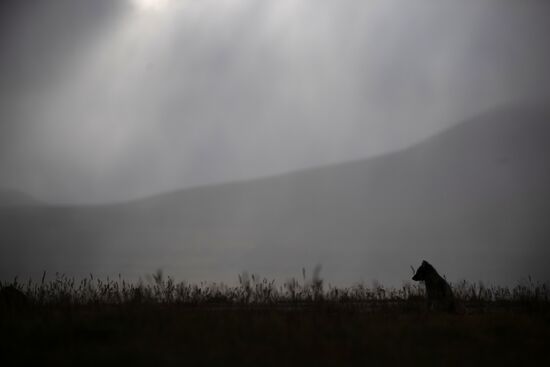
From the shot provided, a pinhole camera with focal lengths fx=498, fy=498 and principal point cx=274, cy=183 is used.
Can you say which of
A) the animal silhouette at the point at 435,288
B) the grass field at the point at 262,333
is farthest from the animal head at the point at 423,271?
the grass field at the point at 262,333

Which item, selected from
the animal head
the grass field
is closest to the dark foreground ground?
the grass field

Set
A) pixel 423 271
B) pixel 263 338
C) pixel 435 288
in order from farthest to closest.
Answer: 1. pixel 423 271
2. pixel 435 288
3. pixel 263 338

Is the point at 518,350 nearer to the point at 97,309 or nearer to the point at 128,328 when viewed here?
the point at 128,328

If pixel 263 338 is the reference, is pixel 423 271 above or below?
above

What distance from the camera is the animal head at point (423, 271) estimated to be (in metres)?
15.6

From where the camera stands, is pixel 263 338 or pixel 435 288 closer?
pixel 263 338

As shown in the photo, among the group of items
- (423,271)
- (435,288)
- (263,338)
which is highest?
(423,271)

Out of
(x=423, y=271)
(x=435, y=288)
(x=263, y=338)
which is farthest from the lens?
(x=423, y=271)

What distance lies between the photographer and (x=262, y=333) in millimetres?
9359

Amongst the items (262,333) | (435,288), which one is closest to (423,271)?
(435,288)

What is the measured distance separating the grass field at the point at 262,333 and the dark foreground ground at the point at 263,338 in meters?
0.02

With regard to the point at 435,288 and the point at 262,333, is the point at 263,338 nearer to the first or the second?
the point at 262,333

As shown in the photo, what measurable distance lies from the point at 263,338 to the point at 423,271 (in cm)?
834

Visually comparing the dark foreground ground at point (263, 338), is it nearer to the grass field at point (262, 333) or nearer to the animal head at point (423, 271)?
the grass field at point (262, 333)
